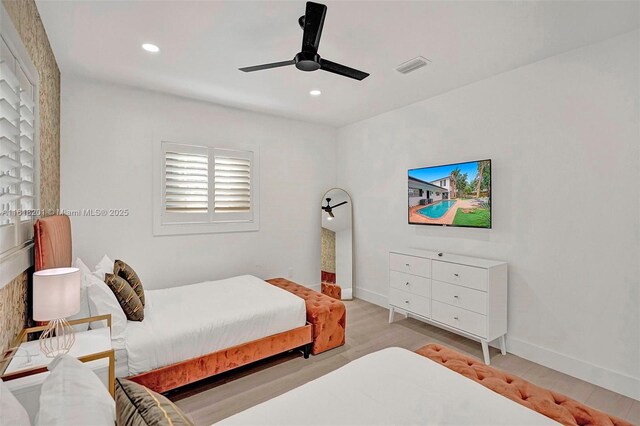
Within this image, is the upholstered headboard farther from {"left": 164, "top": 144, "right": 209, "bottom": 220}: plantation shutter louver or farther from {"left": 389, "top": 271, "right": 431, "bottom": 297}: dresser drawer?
{"left": 389, "top": 271, "right": 431, "bottom": 297}: dresser drawer

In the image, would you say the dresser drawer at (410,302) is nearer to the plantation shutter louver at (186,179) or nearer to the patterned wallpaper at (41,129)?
the plantation shutter louver at (186,179)

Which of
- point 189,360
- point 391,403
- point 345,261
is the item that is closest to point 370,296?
point 345,261

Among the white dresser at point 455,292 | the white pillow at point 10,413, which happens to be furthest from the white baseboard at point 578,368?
the white pillow at point 10,413

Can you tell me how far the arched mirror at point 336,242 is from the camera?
4898mm

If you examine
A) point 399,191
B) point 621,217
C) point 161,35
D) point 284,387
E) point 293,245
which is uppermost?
point 161,35

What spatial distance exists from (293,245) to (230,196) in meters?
1.23

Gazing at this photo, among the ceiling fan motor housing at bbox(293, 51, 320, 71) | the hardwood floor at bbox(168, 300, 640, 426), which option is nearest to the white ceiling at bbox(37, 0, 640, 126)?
the ceiling fan motor housing at bbox(293, 51, 320, 71)

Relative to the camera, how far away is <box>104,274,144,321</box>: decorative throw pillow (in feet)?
7.94

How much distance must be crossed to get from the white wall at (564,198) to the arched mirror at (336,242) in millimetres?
1520

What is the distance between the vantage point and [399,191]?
427 cm

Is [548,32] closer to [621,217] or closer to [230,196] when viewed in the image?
[621,217]

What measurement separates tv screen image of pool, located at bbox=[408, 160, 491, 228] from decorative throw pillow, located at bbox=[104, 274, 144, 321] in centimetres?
309

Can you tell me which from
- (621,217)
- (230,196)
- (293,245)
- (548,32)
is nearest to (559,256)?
(621,217)

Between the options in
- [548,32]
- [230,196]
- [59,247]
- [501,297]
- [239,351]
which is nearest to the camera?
[59,247]
